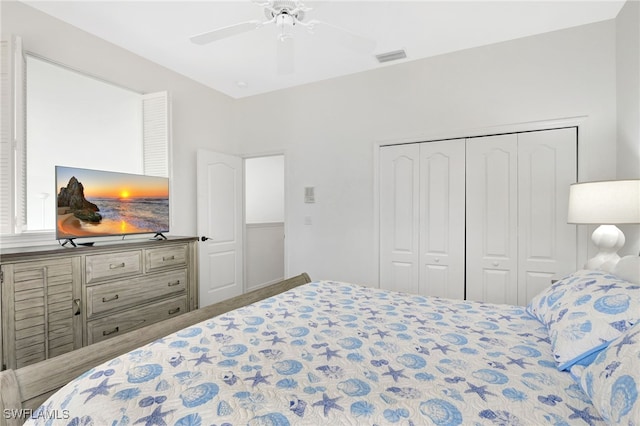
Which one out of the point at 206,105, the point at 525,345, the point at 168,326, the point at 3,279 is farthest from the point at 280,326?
the point at 206,105

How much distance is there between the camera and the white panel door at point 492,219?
2.98m

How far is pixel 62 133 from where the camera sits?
2.79 meters

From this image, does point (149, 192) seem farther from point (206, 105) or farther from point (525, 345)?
point (525, 345)

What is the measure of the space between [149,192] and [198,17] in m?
1.56

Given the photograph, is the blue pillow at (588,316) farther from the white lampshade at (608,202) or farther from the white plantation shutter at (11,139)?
the white plantation shutter at (11,139)

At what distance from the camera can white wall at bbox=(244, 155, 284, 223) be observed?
5.67m

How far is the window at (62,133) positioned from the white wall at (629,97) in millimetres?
3848

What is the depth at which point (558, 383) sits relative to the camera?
41.3 inches

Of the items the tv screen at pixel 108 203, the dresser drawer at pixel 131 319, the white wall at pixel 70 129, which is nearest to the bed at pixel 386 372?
the dresser drawer at pixel 131 319

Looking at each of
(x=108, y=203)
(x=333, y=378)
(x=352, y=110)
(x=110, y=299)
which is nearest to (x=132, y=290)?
(x=110, y=299)

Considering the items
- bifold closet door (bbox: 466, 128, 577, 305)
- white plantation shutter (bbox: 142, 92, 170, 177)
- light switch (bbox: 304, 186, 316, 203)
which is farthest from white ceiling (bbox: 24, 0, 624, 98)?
light switch (bbox: 304, 186, 316, 203)

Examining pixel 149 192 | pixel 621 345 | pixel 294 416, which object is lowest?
pixel 294 416

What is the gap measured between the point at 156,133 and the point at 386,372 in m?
3.19

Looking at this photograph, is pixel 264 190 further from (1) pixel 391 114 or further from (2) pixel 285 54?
(2) pixel 285 54
